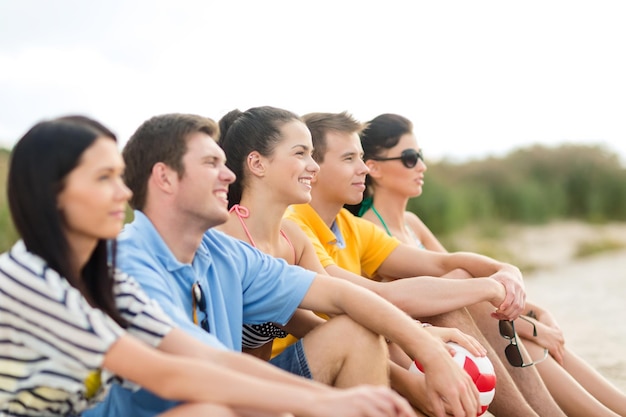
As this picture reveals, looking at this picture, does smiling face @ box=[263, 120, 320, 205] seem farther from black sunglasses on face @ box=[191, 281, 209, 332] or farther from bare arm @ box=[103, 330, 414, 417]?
bare arm @ box=[103, 330, 414, 417]

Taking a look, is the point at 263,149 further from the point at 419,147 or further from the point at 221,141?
the point at 419,147

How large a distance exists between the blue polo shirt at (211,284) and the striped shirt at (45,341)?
46 centimetres

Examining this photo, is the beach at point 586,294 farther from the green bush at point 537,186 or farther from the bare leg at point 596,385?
the bare leg at point 596,385

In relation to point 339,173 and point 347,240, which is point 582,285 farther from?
point 339,173

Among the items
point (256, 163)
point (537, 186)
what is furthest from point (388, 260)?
point (537, 186)

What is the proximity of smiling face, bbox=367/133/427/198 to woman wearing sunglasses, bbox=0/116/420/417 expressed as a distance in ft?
11.5

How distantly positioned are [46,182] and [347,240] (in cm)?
299

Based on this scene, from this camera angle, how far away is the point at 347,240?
5312 millimetres

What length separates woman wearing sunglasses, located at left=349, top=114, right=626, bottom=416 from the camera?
4844 mm

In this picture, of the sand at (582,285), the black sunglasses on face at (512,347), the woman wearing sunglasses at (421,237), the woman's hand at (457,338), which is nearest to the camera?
the woman's hand at (457,338)

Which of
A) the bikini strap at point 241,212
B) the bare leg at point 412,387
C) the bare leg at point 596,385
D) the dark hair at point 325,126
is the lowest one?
the bare leg at point 596,385

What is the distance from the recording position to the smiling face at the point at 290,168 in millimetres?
4496

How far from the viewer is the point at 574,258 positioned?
18.4 metres

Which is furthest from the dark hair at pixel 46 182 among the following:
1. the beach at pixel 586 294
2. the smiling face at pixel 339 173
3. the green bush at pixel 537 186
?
the green bush at pixel 537 186
